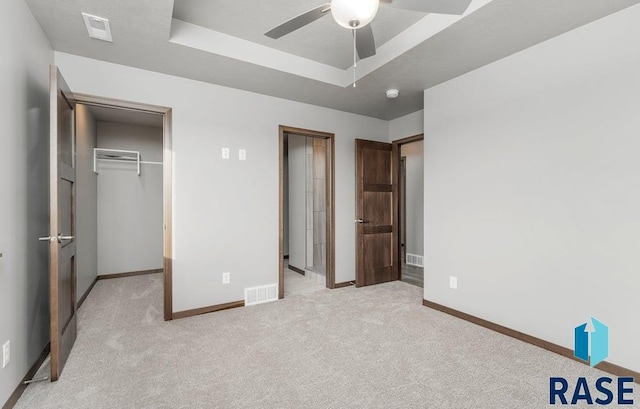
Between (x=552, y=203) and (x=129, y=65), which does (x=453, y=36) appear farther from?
(x=129, y=65)

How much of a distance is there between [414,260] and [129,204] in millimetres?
4922

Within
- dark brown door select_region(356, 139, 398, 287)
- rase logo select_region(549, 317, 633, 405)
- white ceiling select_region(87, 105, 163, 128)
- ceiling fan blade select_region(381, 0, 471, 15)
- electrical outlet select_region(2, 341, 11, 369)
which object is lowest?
rase logo select_region(549, 317, 633, 405)

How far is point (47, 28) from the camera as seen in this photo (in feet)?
7.50

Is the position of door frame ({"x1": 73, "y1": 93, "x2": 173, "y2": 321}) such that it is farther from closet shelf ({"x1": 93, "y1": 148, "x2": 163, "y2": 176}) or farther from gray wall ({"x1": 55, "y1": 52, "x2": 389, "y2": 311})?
closet shelf ({"x1": 93, "y1": 148, "x2": 163, "y2": 176})

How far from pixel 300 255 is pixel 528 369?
359 cm

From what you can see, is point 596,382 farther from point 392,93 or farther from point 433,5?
point 392,93

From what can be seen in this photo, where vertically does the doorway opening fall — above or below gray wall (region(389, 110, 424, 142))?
below

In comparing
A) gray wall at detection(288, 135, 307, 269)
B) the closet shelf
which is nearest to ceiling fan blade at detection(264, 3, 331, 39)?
gray wall at detection(288, 135, 307, 269)

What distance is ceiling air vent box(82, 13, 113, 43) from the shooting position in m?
2.17

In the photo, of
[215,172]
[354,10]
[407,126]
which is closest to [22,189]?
[215,172]

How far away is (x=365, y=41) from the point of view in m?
1.85

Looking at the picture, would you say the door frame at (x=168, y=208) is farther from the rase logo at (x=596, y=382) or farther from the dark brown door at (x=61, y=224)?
the rase logo at (x=596, y=382)

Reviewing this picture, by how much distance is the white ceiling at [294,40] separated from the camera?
2.08 metres

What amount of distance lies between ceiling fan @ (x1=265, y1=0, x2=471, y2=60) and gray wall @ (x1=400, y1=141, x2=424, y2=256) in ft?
13.4
